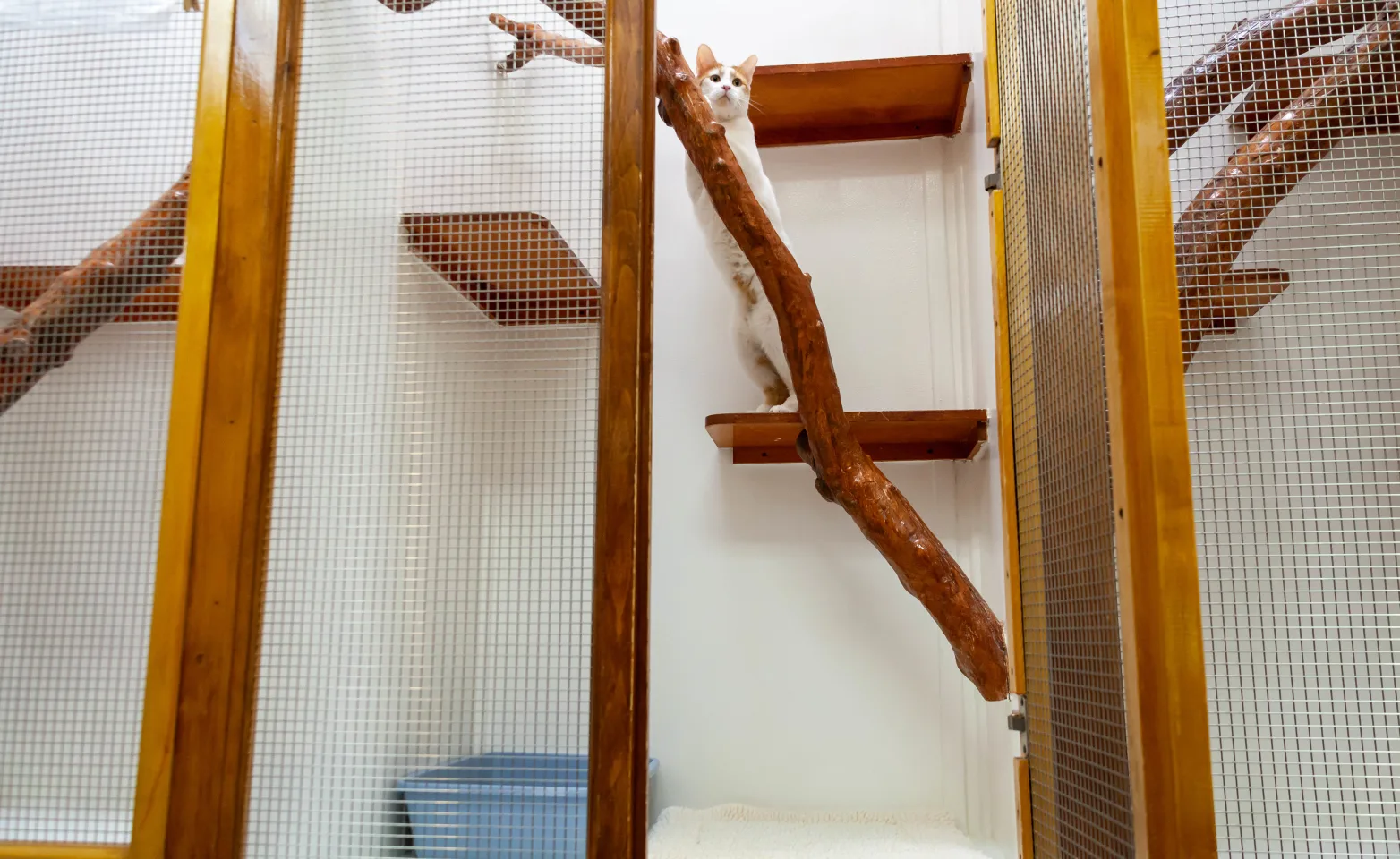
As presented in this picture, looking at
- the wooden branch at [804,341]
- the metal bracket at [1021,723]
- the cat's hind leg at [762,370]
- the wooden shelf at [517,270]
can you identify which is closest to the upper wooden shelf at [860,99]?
the wooden branch at [804,341]

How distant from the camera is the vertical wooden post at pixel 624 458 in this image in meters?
0.88

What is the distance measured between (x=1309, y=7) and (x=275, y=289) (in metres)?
1.10

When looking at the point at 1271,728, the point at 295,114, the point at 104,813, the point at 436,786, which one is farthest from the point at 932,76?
the point at 104,813

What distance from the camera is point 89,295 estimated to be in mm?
997

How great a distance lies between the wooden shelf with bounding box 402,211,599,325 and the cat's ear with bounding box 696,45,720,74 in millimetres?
1181

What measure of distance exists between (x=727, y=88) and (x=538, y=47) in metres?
1.00

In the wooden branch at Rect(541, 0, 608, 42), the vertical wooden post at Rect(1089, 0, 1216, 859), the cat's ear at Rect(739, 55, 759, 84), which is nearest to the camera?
the vertical wooden post at Rect(1089, 0, 1216, 859)

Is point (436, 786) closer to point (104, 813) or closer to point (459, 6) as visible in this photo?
point (104, 813)

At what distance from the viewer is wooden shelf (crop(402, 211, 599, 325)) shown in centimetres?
94

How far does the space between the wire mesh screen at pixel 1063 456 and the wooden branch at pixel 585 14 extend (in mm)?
512

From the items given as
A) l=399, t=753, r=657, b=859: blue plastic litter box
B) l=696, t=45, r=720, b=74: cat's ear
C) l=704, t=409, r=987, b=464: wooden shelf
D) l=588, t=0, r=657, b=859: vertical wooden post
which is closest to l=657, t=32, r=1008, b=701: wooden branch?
l=704, t=409, r=987, b=464: wooden shelf

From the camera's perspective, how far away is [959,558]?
6.81ft

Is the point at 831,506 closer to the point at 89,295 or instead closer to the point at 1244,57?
the point at 1244,57

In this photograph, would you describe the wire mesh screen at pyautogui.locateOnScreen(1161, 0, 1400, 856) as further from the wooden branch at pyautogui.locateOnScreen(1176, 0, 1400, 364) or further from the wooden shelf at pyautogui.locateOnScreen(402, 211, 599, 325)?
the wooden shelf at pyautogui.locateOnScreen(402, 211, 599, 325)
